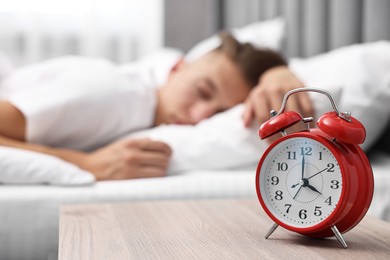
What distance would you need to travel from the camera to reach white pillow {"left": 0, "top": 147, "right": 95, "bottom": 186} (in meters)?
1.09

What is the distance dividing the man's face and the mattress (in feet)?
0.96

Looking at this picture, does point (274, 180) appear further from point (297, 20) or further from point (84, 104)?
point (297, 20)

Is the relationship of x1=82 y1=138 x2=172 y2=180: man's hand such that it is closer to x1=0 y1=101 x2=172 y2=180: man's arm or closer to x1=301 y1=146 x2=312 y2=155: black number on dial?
x1=0 y1=101 x2=172 y2=180: man's arm

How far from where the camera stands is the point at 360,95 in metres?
1.34

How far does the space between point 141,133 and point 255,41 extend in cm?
66

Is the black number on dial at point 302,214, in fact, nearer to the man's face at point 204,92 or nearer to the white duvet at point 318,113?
the white duvet at point 318,113

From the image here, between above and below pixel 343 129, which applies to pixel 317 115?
below

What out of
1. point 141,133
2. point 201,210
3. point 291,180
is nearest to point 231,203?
point 201,210

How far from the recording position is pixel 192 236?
2.42 feet

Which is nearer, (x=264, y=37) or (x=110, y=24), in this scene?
(x=264, y=37)

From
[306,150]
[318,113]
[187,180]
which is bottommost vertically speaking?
[187,180]

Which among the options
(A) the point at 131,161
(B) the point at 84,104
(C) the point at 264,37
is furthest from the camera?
(C) the point at 264,37

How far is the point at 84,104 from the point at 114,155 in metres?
0.17

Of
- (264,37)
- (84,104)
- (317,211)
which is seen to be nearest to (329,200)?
(317,211)
